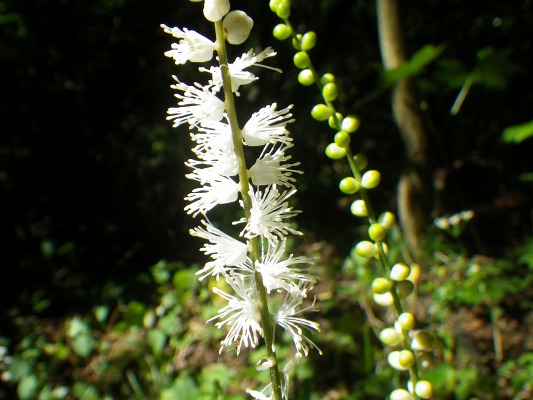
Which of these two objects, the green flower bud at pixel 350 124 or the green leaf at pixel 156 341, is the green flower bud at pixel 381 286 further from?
the green leaf at pixel 156 341

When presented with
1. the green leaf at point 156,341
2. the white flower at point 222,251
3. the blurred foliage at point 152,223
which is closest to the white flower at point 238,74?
the white flower at point 222,251

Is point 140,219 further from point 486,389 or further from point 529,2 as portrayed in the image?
point 529,2

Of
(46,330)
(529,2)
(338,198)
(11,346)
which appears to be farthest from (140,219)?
(529,2)

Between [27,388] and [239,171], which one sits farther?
[27,388]

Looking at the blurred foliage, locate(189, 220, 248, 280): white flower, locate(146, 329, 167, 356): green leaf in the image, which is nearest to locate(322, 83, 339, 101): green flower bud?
locate(189, 220, 248, 280): white flower

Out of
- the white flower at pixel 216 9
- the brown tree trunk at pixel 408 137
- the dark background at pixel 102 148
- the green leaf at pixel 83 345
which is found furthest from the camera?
the dark background at pixel 102 148

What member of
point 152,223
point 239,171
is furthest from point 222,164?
point 152,223

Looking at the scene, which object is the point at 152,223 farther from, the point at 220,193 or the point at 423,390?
the point at 423,390
